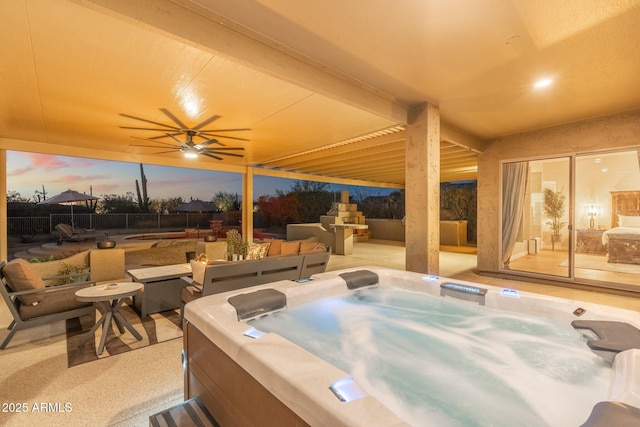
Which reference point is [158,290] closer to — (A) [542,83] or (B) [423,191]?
(B) [423,191]

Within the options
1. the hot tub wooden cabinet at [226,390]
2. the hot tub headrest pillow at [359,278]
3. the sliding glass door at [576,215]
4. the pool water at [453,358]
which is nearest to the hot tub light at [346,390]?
the hot tub wooden cabinet at [226,390]

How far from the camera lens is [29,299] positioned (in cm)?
259

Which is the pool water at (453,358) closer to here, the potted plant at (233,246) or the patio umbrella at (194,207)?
the potted plant at (233,246)

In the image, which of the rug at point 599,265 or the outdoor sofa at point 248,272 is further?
the rug at point 599,265

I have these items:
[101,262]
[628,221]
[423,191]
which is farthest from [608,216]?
[101,262]

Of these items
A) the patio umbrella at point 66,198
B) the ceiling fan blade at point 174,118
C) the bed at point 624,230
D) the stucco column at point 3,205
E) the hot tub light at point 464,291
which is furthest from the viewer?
the patio umbrella at point 66,198

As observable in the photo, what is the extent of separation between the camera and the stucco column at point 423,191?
353cm

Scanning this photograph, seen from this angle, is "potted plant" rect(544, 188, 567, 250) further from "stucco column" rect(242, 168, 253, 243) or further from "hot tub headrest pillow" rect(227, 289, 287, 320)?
"stucco column" rect(242, 168, 253, 243)

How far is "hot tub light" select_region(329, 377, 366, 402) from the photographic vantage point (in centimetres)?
94

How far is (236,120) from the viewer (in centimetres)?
392

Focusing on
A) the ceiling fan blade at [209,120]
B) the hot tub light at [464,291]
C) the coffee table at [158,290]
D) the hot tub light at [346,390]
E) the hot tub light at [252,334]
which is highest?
the ceiling fan blade at [209,120]

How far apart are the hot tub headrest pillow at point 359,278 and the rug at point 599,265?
4992 millimetres

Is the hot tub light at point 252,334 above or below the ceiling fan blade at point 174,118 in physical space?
below

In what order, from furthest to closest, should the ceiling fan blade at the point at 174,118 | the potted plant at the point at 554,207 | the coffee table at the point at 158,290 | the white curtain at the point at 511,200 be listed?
the potted plant at the point at 554,207 < the white curtain at the point at 511,200 < the ceiling fan blade at the point at 174,118 < the coffee table at the point at 158,290
